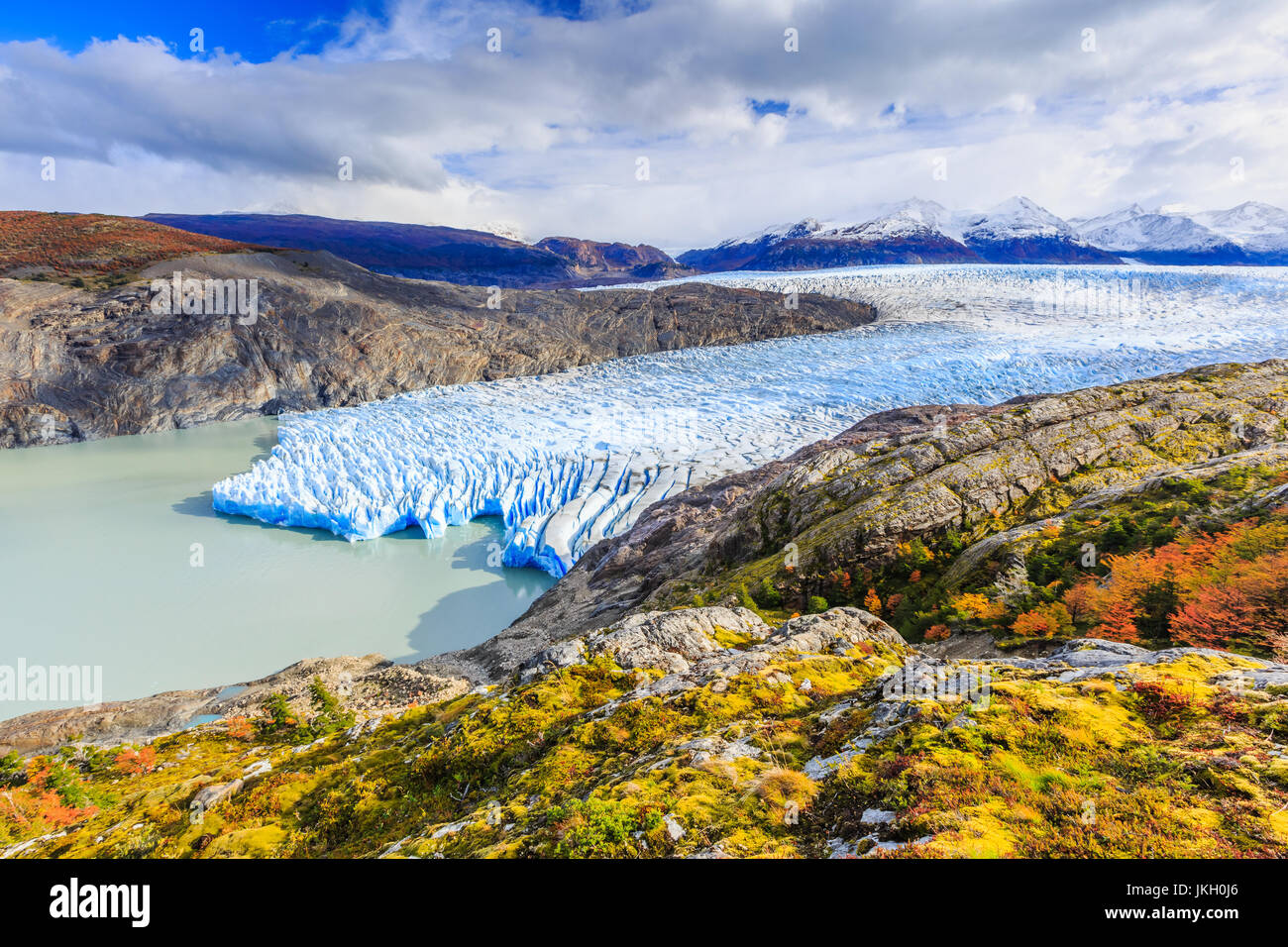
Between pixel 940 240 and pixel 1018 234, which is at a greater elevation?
pixel 1018 234

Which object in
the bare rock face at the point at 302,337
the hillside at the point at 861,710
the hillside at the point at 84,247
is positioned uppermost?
the hillside at the point at 84,247

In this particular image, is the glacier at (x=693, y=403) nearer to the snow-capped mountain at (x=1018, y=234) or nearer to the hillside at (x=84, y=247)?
the hillside at (x=84, y=247)

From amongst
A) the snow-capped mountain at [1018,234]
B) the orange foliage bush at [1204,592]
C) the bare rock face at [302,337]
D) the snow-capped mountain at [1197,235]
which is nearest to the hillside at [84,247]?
the bare rock face at [302,337]

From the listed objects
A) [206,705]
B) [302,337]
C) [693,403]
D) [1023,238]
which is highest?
[1023,238]

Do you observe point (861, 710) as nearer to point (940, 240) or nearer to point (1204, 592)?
point (1204, 592)

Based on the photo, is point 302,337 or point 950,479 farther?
point 302,337

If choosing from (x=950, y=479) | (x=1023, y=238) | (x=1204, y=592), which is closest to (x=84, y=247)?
(x=950, y=479)
